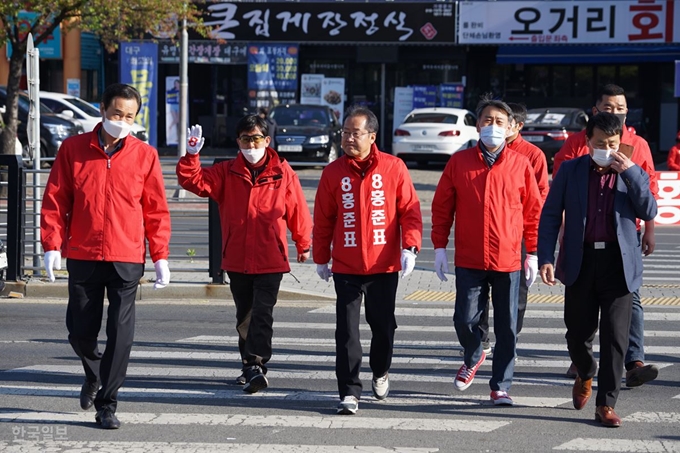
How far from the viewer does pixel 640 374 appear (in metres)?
7.40

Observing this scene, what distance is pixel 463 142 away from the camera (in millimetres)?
26938

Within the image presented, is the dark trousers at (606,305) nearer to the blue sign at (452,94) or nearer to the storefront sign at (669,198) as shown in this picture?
the storefront sign at (669,198)

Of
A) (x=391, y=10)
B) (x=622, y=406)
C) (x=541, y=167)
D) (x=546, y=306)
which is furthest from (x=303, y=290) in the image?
(x=391, y=10)

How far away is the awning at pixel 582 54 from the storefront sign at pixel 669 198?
15.1 metres

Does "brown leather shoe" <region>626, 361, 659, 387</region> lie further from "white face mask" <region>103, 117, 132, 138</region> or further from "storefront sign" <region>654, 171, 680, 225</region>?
"storefront sign" <region>654, 171, 680, 225</region>

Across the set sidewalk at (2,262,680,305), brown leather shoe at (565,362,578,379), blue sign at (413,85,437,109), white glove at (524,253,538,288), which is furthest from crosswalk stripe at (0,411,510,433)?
blue sign at (413,85,437,109)

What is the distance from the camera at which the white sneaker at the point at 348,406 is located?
22.1 ft

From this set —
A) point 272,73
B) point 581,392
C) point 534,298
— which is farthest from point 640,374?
point 272,73

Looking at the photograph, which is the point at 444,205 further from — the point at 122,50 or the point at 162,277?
the point at 122,50

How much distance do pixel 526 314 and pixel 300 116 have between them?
17.8 metres

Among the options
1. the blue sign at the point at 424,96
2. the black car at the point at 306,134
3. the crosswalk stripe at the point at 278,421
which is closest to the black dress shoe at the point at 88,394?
the crosswalk stripe at the point at 278,421

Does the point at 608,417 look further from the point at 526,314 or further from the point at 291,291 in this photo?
the point at 291,291

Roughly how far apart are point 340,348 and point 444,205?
110 centimetres

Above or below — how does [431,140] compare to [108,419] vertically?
above
